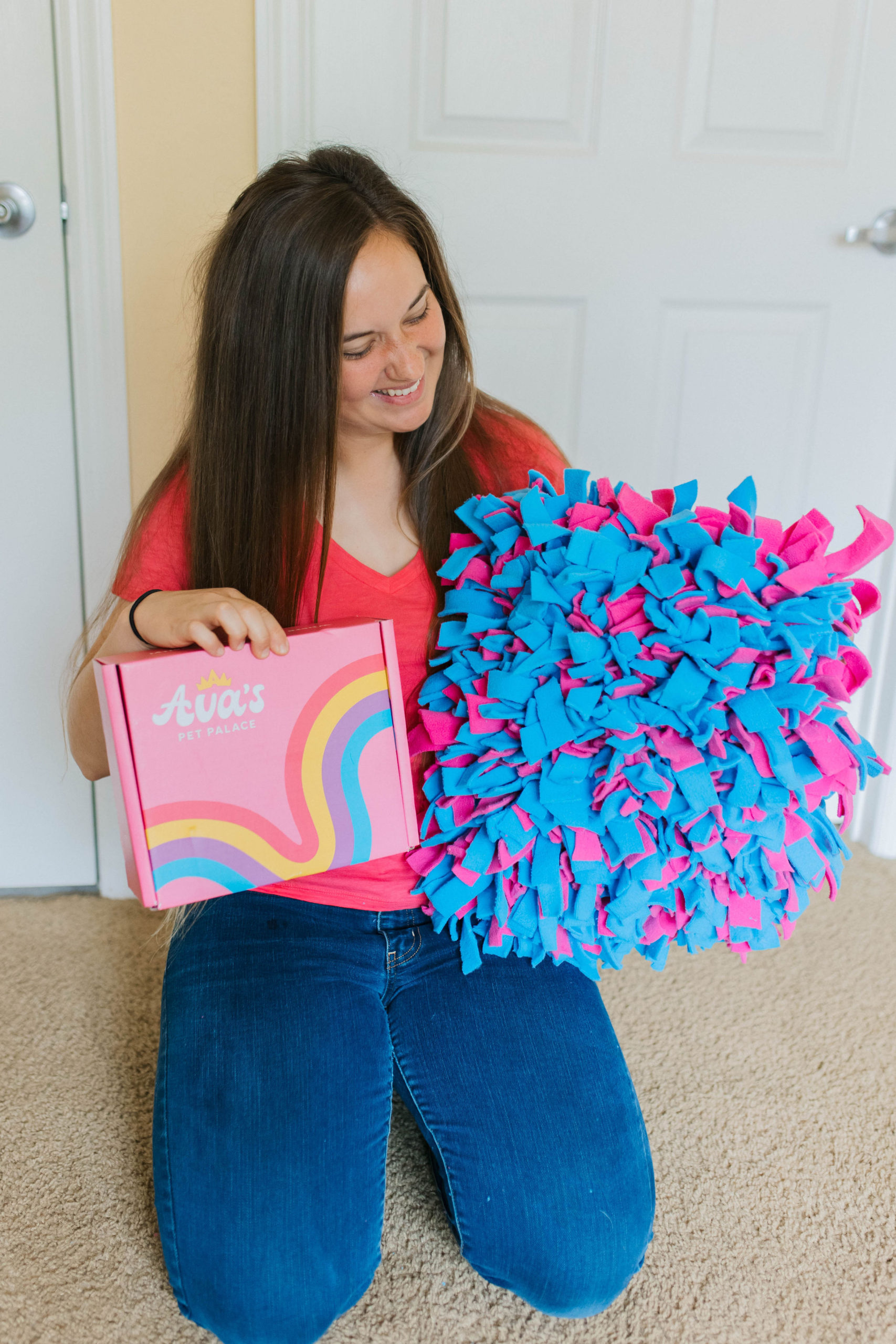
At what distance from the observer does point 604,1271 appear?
832 millimetres

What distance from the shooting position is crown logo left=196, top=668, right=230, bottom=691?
0.77 m

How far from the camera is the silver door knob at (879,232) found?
136 cm

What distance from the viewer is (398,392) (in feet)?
2.99

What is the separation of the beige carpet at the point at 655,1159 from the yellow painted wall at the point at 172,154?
79 cm

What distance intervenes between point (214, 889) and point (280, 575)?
310mm

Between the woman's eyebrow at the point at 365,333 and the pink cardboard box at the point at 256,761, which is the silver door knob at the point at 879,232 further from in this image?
the pink cardboard box at the point at 256,761

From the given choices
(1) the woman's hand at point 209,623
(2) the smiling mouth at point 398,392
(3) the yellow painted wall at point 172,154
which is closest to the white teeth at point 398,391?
(2) the smiling mouth at point 398,392

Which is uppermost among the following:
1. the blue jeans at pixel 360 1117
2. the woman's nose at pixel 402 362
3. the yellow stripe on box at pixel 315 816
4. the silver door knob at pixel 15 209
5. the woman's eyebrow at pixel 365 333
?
the silver door knob at pixel 15 209

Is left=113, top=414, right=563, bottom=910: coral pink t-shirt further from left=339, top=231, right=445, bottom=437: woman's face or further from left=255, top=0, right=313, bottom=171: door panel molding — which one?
left=255, top=0, right=313, bottom=171: door panel molding

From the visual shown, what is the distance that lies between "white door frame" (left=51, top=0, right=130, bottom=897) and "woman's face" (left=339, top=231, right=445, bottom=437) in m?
0.50

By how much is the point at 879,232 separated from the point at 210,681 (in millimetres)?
1159

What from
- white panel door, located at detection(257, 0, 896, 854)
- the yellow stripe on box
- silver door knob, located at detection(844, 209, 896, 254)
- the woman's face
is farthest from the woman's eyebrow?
silver door knob, located at detection(844, 209, 896, 254)

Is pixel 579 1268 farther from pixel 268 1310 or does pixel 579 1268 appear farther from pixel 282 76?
pixel 282 76

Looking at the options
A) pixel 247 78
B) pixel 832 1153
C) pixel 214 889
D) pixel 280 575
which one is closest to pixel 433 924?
pixel 214 889
